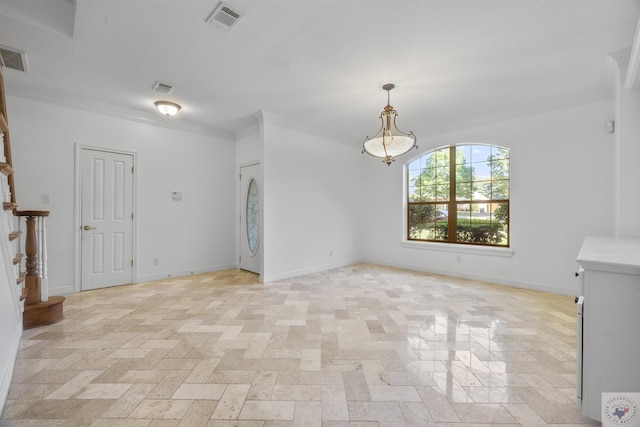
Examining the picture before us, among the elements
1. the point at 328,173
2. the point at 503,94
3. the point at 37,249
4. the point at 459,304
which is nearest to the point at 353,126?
the point at 328,173

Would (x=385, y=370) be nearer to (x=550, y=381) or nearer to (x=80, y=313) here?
(x=550, y=381)

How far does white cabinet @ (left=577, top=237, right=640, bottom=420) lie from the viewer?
131 cm

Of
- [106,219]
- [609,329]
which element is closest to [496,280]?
[609,329]

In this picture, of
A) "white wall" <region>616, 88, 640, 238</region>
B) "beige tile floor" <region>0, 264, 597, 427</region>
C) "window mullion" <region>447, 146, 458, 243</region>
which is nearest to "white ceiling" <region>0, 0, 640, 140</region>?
"white wall" <region>616, 88, 640, 238</region>

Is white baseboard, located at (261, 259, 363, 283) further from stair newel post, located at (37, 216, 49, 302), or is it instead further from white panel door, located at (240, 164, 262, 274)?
stair newel post, located at (37, 216, 49, 302)

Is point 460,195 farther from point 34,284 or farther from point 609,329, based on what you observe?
point 34,284

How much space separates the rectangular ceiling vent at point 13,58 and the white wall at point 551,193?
5.73 meters

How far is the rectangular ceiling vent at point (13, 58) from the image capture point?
2582 mm

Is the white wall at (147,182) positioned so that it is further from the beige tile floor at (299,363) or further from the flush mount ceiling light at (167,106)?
the beige tile floor at (299,363)

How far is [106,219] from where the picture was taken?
4.03 m

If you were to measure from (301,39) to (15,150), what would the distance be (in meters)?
3.83

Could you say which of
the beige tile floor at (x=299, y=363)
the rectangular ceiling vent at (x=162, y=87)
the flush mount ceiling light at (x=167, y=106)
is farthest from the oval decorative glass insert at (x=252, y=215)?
the rectangular ceiling vent at (x=162, y=87)

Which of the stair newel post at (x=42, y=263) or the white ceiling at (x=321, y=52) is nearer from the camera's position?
the white ceiling at (x=321, y=52)

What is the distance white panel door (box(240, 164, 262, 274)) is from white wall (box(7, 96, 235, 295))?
26 centimetres
